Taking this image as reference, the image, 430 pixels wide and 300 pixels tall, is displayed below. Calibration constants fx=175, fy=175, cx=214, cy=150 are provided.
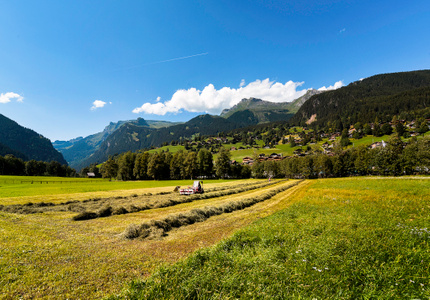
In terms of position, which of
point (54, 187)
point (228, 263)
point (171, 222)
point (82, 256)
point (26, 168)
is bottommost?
point (54, 187)

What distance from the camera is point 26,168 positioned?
13000 cm

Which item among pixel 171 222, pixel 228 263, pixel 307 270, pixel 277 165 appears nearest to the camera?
pixel 307 270

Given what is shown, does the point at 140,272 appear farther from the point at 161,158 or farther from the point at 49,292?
the point at 161,158

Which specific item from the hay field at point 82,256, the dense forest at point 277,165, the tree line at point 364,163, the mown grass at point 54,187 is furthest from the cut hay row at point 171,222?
the tree line at point 364,163

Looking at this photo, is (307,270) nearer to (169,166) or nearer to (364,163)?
(169,166)

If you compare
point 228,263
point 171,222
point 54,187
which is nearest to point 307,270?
point 228,263

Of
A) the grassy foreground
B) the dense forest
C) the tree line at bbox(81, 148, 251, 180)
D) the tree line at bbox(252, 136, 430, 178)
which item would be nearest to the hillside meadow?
the grassy foreground

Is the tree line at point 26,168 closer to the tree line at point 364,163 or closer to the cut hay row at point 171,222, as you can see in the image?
the tree line at point 364,163

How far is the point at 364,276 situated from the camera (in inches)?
185

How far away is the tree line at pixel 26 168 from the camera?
119250 millimetres

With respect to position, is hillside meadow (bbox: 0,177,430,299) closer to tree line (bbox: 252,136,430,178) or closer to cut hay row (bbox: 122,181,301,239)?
cut hay row (bbox: 122,181,301,239)

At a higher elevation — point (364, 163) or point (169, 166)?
point (169, 166)

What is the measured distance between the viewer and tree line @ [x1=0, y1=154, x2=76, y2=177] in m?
119

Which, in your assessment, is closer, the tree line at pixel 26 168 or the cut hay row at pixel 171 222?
the cut hay row at pixel 171 222
